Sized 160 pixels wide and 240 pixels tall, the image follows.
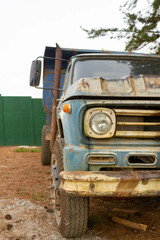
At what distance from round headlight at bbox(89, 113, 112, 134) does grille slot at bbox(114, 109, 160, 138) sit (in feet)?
0.31

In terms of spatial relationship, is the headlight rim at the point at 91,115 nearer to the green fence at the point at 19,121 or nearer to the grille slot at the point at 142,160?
the grille slot at the point at 142,160

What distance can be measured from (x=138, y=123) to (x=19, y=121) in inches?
388

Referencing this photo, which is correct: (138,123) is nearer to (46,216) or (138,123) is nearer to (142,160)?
(142,160)

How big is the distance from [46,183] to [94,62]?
257 cm

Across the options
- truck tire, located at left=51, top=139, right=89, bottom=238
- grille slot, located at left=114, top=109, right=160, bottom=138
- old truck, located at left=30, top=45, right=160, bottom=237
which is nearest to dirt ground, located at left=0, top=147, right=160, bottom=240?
truck tire, located at left=51, top=139, right=89, bottom=238

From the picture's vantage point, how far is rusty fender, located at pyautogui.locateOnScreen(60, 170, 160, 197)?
6.73ft

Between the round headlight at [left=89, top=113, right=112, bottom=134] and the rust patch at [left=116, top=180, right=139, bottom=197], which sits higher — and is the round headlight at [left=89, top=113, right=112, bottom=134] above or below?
above

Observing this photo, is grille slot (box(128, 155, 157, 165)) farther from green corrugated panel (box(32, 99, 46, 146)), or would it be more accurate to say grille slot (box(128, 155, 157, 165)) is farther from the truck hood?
green corrugated panel (box(32, 99, 46, 146))

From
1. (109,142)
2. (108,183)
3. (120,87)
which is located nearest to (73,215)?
(108,183)

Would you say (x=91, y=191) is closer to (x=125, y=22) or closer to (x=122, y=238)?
(x=122, y=238)

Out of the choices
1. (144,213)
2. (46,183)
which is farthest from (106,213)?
(46,183)

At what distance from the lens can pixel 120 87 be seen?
88.3 inches

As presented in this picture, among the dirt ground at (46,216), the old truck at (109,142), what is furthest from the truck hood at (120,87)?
the dirt ground at (46,216)

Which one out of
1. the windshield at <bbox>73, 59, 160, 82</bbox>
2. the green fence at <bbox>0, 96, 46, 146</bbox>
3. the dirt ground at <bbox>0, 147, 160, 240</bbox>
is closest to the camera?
the dirt ground at <bbox>0, 147, 160, 240</bbox>
